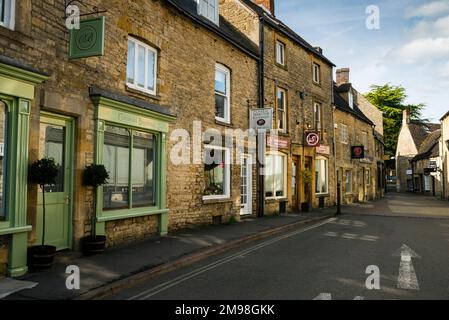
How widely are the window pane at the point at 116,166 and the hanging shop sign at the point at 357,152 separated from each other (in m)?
20.6

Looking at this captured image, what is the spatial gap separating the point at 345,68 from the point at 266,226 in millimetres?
26244

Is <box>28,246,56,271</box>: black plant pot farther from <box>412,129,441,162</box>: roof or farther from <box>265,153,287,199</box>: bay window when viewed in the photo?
<box>412,129,441,162</box>: roof

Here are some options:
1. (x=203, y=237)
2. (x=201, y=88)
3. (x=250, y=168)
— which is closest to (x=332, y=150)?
(x=250, y=168)

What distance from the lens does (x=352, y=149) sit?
2656cm

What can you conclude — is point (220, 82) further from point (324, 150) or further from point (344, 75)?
point (344, 75)

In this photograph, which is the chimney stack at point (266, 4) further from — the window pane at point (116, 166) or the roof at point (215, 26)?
the window pane at point (116, 166)

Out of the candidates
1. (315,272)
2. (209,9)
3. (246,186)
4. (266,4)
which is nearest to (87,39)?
(315,272)

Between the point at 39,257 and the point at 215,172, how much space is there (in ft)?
24.2

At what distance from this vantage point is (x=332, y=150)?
2312cm

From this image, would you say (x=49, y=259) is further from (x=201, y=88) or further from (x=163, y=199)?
(x=201, y=88)

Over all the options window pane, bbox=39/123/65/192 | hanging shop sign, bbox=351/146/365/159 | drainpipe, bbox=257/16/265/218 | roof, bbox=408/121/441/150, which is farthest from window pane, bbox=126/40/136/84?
roof, bbox=408/121/441/150

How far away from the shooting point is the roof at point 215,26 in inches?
442

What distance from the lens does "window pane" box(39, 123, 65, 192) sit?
723 cm

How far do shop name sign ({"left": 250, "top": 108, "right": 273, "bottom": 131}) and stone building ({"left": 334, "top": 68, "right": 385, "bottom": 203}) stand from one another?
10.8m
